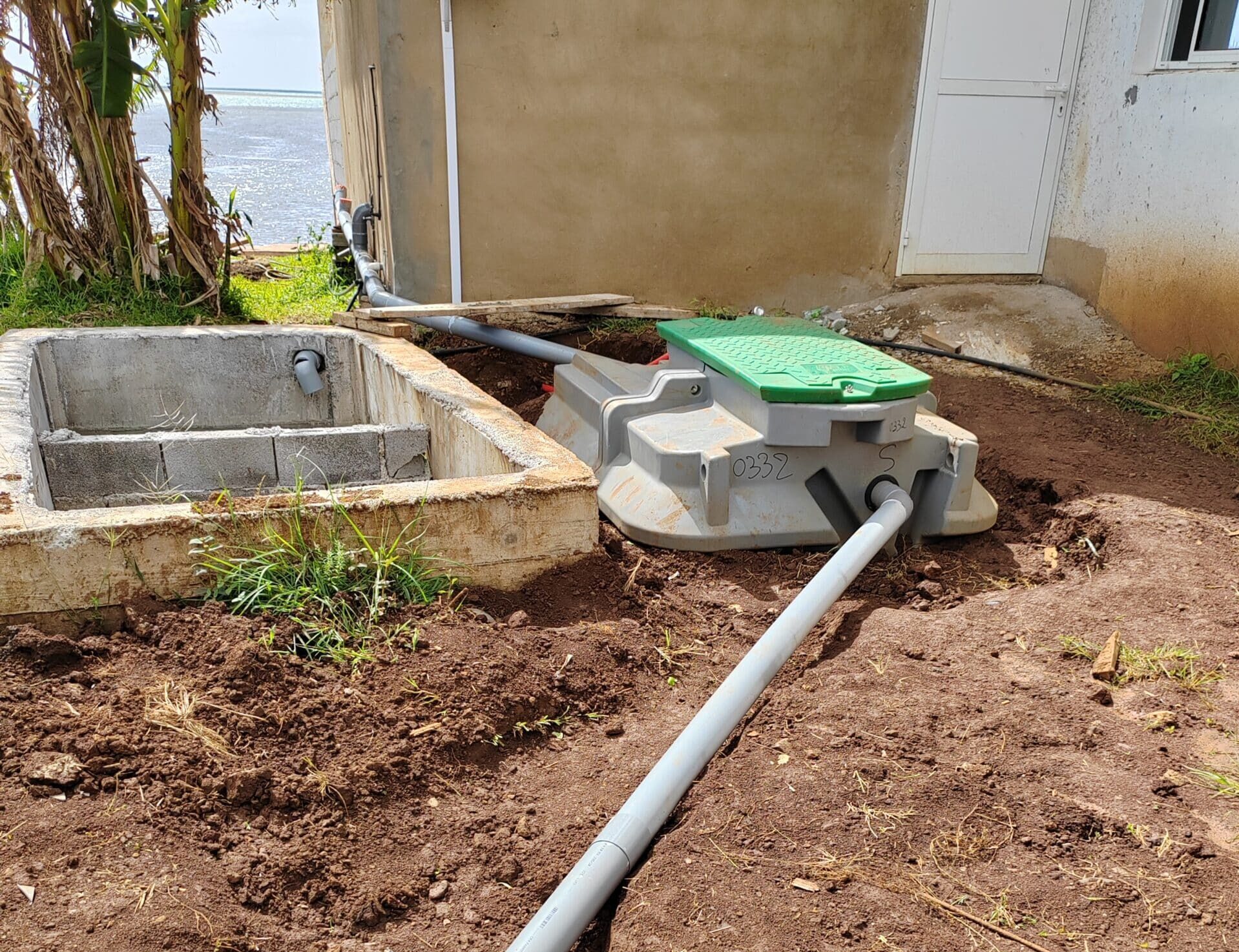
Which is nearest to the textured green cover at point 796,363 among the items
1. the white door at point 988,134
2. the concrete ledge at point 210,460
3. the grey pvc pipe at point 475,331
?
the grey pvc pipe at point 475,331

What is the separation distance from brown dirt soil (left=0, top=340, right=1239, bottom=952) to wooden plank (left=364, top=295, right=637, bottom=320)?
252 centimetres

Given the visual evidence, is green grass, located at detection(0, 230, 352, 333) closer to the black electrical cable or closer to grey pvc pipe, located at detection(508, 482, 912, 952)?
the black electrical cable

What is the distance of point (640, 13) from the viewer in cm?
628

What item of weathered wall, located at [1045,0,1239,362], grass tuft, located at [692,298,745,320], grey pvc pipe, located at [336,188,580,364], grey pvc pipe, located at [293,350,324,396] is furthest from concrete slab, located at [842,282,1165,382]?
grey pvc pipe, located at [293,350,324,396]

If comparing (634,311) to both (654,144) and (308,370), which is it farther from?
(308,370)

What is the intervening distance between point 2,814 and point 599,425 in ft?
8.28

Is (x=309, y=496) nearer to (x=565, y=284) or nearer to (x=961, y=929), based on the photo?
(x=961, y=929)

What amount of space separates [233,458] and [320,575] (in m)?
1.27

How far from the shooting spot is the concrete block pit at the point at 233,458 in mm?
2680

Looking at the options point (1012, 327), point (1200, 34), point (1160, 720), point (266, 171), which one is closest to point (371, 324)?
point (1160, 720)

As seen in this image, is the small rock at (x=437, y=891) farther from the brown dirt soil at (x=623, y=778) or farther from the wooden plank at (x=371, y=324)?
the wooden plank at (x=371, y=324)

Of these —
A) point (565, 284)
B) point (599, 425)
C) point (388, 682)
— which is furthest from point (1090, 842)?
point (565, 284)

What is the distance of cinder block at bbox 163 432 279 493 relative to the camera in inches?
149

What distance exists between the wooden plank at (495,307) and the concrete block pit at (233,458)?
261 millimetres
